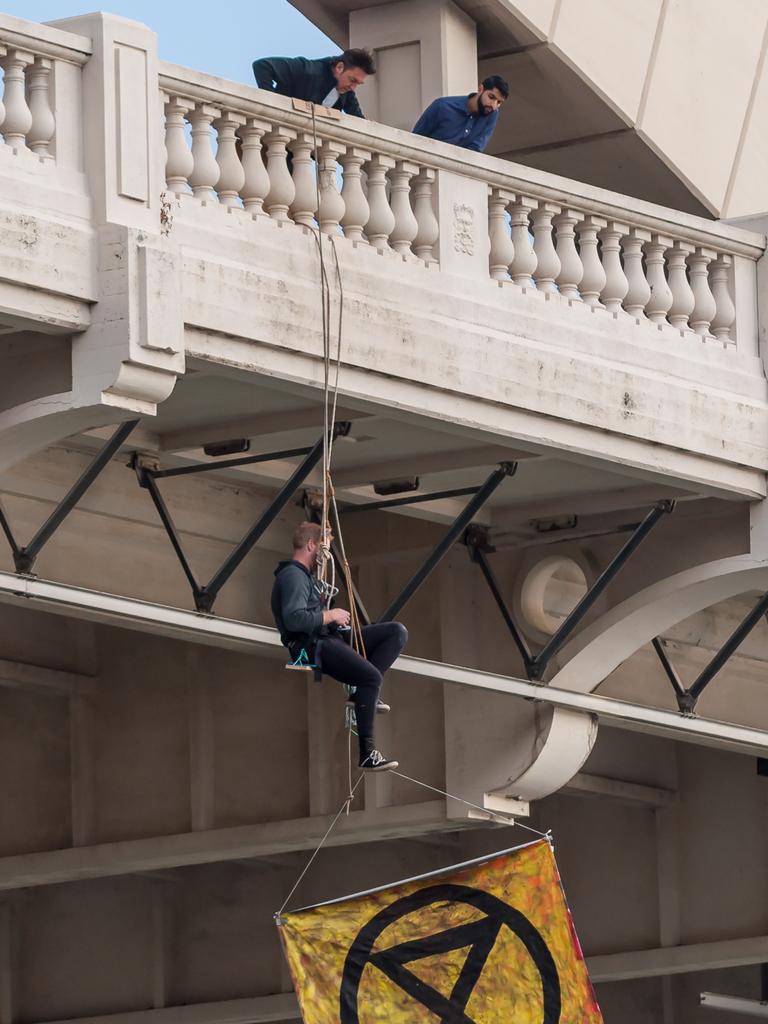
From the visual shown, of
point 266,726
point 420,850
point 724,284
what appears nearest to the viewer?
point 724,284

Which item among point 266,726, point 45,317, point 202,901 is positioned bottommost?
point 202,901

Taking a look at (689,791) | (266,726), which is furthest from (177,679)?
(689,791)

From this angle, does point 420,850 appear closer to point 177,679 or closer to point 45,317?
point 177,679

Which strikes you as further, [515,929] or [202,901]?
[202,901]

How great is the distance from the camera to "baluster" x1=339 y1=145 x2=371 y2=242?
62.9 ft

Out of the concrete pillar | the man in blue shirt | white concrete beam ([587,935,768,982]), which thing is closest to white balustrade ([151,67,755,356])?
the man in blue shirt

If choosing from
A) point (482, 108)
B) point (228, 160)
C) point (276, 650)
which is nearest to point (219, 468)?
point (276, 650)

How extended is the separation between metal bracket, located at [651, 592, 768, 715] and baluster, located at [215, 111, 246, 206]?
6290mm

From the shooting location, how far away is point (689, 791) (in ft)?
91.4

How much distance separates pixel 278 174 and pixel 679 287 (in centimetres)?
415

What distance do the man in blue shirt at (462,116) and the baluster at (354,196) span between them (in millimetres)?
1462

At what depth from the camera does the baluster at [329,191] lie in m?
19.0

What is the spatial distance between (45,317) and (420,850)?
11.6 metres

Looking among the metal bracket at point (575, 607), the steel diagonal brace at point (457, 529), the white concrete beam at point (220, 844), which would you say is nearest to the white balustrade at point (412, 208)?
the steel diagonal brace at point (457, 529)
